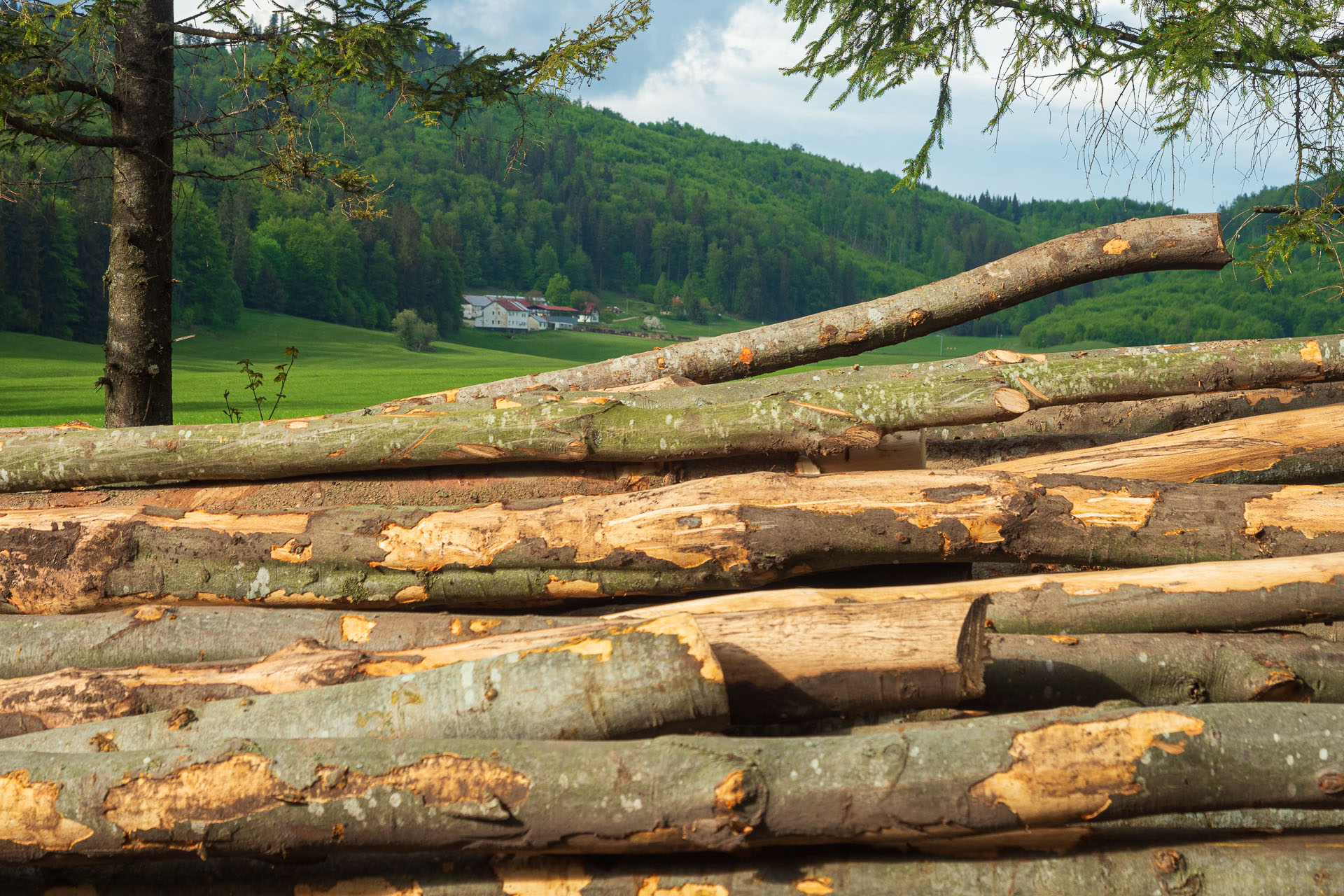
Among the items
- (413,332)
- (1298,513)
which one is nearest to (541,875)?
(1298,513)

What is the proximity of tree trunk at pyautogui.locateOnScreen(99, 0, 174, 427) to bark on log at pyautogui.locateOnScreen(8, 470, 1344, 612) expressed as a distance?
390cm

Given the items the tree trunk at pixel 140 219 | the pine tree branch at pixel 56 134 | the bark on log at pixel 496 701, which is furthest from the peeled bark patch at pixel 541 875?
the pine tree branch at pixel 56 134

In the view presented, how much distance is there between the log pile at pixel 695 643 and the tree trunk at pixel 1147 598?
0.05 feet

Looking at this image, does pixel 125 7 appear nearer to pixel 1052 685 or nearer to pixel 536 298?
pixel 1052 685

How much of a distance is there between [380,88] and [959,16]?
573cm

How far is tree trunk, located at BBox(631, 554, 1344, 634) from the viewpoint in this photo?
283cm

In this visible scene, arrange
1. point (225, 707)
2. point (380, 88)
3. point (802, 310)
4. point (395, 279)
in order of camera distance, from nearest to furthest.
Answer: point (225, 707) → point (380, 88) → point (395, 279) → point (802, 310)

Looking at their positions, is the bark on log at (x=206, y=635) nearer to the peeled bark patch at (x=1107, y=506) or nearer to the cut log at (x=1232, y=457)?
the peeled bark patch at (x=1107, y=506)

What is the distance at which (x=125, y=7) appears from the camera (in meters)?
6.68

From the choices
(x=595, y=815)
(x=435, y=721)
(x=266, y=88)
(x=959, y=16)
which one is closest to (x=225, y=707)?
(x=435, y=721)

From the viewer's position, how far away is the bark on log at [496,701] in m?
2.18

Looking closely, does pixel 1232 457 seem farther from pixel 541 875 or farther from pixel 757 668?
pixel 541 875

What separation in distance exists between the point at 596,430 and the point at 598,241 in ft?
378

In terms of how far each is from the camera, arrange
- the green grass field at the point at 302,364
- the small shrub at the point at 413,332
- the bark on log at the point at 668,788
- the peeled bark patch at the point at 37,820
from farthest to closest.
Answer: the small shrub at the point at 413,332, the green grass field at the point at 302,364, the peeled bark patch at the point at 37,820, the bark on log at the point at 668,788
